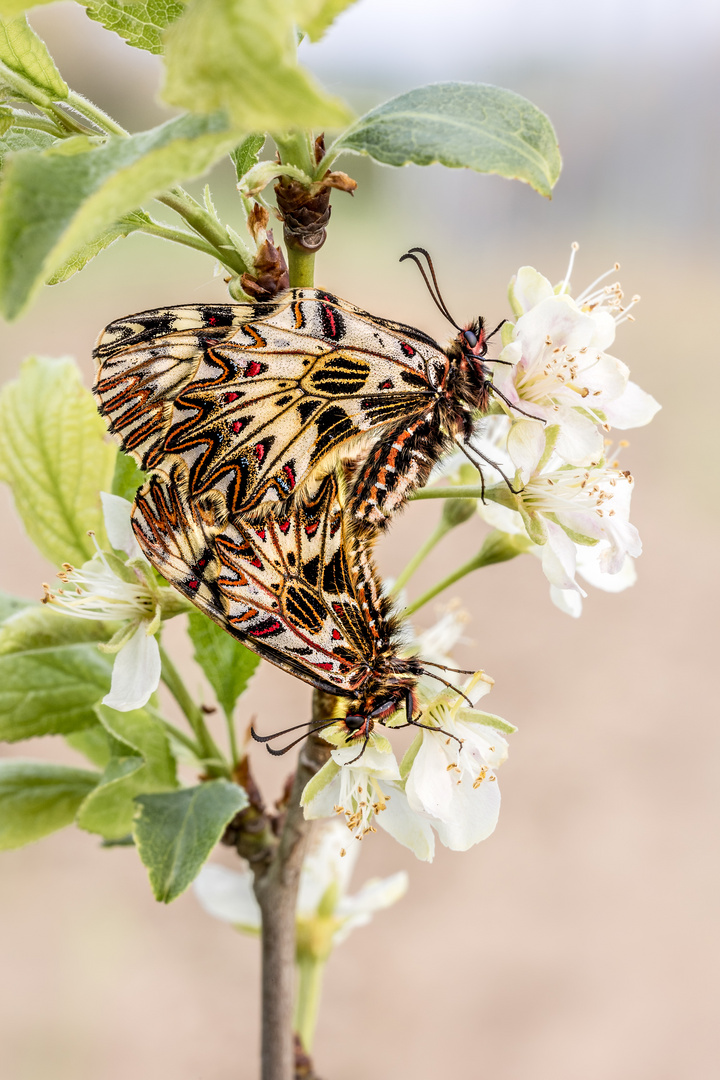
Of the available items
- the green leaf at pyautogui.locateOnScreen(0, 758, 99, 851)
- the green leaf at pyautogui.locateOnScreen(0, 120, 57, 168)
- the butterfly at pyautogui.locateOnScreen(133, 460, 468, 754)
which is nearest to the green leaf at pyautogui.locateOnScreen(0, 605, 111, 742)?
the green leaf at pyautogui.locateOnScreen(0, 758, 99, 851)

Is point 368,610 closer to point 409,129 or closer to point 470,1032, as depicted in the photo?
point 409,129

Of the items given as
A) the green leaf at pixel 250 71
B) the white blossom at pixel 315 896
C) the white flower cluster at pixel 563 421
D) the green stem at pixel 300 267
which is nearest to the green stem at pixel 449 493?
the white flower cluster at pixel 563 421

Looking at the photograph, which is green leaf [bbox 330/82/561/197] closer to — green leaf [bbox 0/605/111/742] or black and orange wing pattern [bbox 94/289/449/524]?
black and orange wing pattern [bbox 94/289/449/524]

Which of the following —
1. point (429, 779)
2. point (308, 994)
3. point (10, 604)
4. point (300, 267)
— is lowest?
point (308, 994)

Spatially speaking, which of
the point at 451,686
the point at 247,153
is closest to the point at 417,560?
the point at 451,686

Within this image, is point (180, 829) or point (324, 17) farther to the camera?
point (180, 829)

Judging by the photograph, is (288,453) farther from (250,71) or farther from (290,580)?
(250,71)

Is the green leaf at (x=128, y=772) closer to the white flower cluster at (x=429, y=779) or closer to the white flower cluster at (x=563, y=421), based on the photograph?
the white flower cluster at (x=429, y=779)
